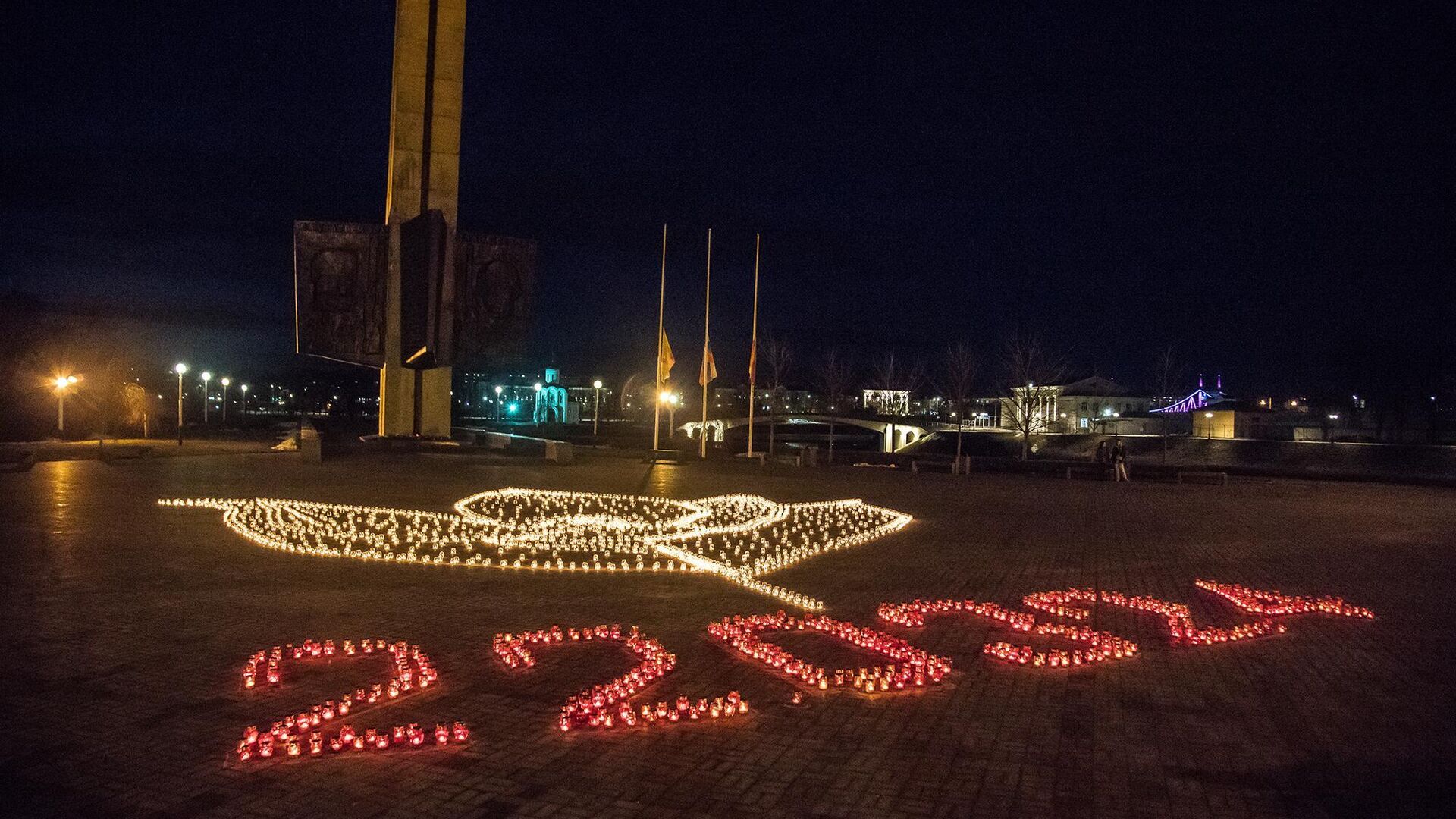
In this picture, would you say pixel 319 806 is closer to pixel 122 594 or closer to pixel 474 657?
pixel 474 657

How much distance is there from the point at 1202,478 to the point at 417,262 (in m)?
25.5

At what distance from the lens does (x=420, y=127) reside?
28625mm

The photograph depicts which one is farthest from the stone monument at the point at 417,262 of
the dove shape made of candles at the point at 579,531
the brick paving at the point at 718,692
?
the brick paving at the point at 718,692

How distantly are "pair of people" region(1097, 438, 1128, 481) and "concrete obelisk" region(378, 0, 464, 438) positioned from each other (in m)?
22.3

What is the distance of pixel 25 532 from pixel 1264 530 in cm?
2110

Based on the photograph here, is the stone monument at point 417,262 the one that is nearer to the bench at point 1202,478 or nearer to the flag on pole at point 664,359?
the flag on pole at point 664,359

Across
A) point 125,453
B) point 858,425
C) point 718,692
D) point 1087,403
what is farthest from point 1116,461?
point 1087,403

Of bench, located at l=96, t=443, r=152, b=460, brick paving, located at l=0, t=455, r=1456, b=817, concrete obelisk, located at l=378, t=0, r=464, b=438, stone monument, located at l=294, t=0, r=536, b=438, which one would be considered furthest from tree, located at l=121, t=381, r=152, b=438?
brick paving, located at l=0, t=455, r=1456, b=817

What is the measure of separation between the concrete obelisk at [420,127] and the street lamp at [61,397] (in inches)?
1007

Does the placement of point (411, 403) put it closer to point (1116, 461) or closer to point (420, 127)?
point (420, 127)

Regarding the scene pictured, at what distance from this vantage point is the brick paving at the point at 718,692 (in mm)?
5148

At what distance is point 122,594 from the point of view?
9.82 meters

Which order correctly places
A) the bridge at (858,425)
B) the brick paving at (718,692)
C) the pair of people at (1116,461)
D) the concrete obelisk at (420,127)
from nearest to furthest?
the brick paving at (718,692) < the concrete obelisk at (420,127) < the pair of people at (1116,461) < the bridge at (858,425)

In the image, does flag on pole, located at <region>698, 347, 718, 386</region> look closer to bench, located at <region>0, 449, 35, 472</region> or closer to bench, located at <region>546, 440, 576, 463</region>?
bench, located at <region>546, 440, 576, 463</region>
